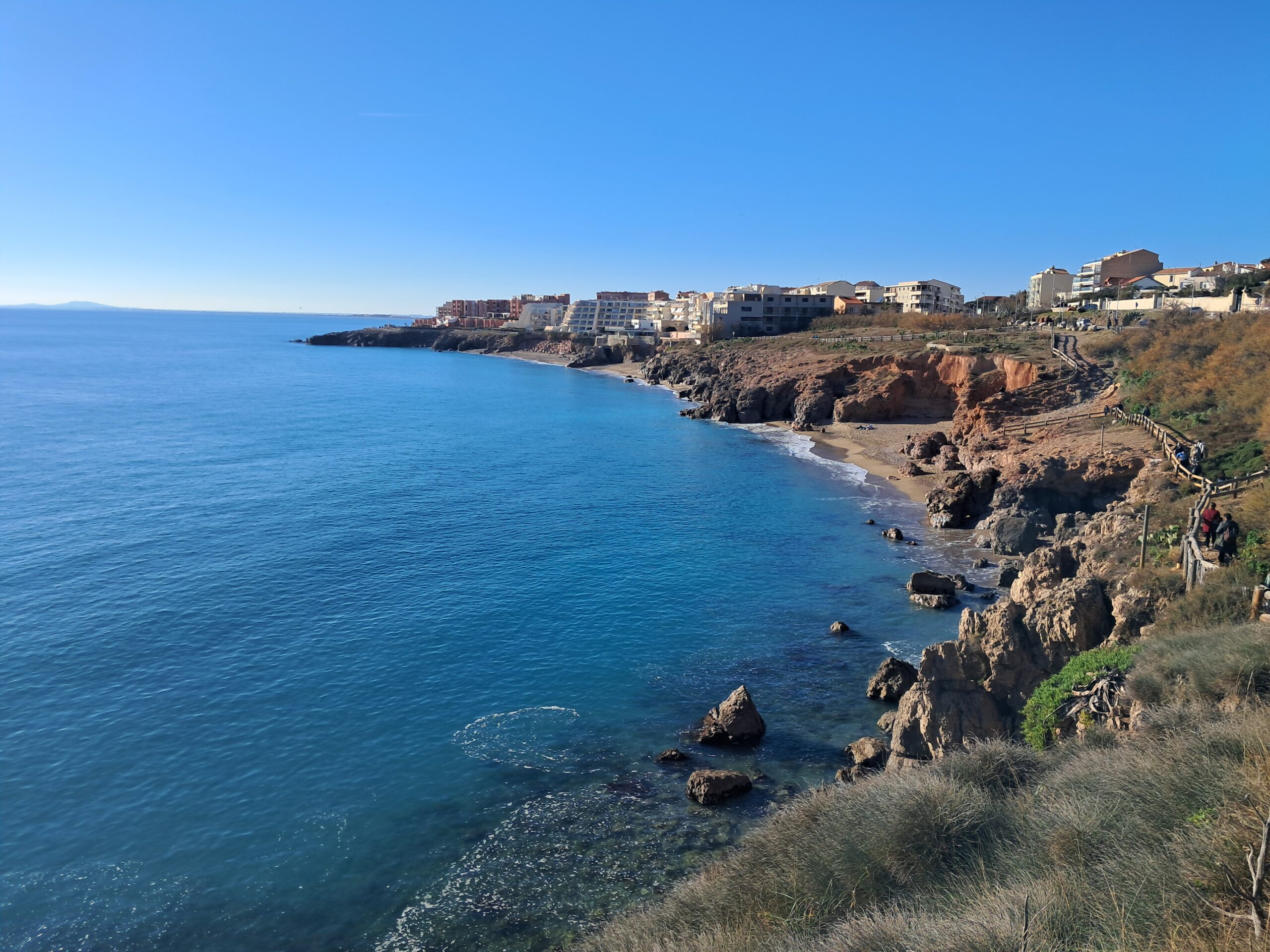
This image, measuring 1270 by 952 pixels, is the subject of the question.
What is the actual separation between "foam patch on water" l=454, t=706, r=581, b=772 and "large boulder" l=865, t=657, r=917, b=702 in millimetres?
8280

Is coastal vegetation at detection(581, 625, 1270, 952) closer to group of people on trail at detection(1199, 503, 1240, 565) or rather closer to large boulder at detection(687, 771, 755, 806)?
large boulder at detection(687, 771, 755, 806)

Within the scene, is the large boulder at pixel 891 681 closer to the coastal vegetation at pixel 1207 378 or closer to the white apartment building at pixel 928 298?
the coastal vegetation at pixel 1207 378

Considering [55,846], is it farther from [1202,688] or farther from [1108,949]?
[1202,688]

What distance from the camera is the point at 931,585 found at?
2992 centimetres

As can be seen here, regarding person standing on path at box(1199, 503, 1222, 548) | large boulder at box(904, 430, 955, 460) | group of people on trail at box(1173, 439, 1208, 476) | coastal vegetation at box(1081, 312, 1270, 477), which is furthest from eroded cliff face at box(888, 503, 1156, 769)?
large boulder at box(904, 430, 955, 460)

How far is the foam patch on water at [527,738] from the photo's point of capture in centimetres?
1961

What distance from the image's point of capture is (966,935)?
7230 millimetres

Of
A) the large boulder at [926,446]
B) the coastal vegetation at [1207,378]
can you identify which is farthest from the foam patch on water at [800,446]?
the coastal vegetation at [1207,378]

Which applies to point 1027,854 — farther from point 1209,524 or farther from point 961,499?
point 961,499

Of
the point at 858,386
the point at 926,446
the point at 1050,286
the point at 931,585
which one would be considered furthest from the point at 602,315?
the point at 931,585

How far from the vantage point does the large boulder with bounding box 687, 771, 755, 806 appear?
1777 cm

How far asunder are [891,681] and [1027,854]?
43.5ft

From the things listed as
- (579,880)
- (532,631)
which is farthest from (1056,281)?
(579,880)

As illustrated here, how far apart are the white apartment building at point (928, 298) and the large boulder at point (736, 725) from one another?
400 ft
